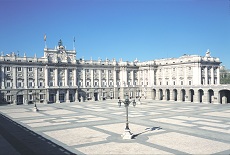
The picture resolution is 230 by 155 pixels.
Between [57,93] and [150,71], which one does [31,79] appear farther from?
[150,71]

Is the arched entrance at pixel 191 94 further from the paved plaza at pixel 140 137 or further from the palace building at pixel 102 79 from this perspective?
the paved plaza at pixel 140 137

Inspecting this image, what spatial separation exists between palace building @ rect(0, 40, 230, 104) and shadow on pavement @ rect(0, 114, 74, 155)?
159ft

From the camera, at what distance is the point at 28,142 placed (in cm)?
2869

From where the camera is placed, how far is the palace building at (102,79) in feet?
269

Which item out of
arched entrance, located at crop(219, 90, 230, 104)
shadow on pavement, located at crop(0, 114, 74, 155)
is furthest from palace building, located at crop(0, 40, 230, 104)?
shadow on pavement, located at crop(0, 114, 74, 155)

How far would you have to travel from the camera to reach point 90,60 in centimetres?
9881

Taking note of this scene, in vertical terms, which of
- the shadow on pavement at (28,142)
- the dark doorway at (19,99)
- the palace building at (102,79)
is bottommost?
the shadow on pavement at (28,142)

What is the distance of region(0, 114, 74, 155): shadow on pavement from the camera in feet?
81.4

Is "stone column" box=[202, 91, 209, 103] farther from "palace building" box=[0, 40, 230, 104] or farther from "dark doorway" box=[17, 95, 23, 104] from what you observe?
"dark doorway" box=[17, 95, 23, 104]

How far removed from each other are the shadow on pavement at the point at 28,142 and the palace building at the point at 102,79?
48.4 m

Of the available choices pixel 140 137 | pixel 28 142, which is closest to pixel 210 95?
pixel 140 137

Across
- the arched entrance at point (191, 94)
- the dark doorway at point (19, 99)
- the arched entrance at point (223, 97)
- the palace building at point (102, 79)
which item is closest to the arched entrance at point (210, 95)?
the palace building at point (102, 79)

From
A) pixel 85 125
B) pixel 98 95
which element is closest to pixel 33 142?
pixel 85 125

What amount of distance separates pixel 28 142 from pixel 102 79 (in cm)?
7328
